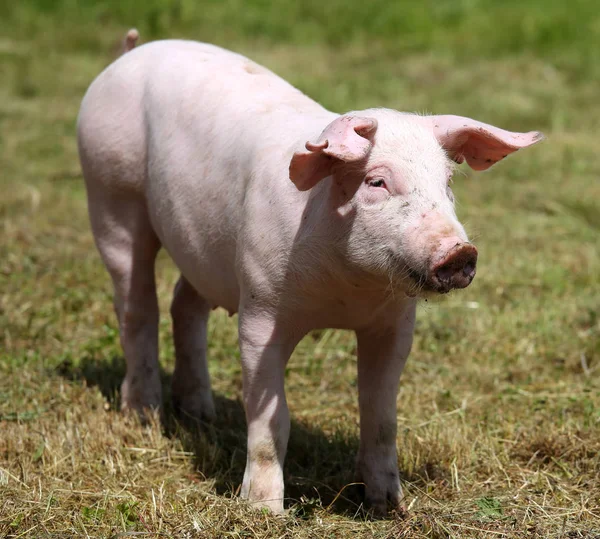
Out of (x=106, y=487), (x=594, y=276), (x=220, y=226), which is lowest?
(x=106, y=487)

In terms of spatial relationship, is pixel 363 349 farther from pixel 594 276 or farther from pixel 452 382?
pixel 594 276

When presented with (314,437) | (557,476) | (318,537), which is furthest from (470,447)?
(318,537)

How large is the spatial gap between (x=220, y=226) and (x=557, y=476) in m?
1.64

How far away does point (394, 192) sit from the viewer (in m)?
3.24

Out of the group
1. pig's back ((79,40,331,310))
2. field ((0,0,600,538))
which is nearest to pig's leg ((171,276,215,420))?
field ((0,0,600,538))

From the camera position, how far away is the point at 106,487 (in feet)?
12.5

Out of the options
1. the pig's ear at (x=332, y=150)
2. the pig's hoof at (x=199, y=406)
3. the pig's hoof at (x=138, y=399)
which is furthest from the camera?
the pig's hoof at (x=199, y=406)

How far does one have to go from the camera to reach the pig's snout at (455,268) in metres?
2.96

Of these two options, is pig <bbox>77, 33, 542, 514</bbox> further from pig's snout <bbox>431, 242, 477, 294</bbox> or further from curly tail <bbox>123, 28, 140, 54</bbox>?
curly tail <bbox>123, 28, 140, 54</bbox>

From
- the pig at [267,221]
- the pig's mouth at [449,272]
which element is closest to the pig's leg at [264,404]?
the pig at [267,221]

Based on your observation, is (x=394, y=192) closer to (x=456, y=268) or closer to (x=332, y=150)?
(x=332, y=150)

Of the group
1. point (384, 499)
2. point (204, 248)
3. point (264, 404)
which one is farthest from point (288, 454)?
point (204, 248)

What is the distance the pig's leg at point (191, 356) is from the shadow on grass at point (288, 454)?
0.09 m

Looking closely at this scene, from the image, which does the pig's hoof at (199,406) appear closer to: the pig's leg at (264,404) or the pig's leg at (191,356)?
the pig's leg at (191,356)
